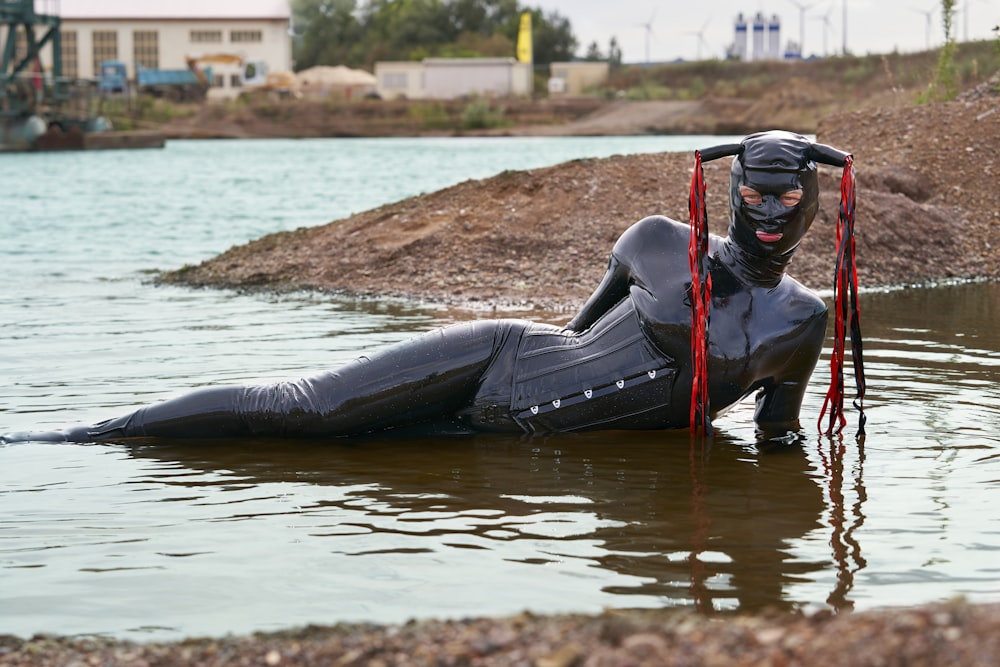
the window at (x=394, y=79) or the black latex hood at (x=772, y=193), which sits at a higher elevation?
the window at (x=394, y=79)

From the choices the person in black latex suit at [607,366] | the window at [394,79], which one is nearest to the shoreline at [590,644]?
the person in black latex suit at [607,366]

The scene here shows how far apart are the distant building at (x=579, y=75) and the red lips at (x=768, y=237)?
95.6 metres

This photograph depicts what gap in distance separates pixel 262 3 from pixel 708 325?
91.9m

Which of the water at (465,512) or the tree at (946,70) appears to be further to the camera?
the tree at (946,70)

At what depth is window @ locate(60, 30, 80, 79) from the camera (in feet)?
294

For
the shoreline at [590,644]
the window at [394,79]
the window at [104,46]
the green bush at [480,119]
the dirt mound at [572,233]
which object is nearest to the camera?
the shoreline at [590,644]

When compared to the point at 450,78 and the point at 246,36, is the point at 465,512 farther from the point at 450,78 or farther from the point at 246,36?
the point at 246,36

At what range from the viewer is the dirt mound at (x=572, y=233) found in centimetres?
1212

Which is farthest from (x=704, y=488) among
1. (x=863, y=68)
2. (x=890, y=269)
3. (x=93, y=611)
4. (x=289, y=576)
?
(x=863, y=68)

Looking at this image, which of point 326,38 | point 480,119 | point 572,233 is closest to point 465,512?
point 572,233

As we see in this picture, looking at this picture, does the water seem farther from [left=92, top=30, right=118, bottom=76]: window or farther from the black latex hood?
[left=92, top=30, right=118, bottom=76]: window

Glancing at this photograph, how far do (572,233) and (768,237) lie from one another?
746 centimetres

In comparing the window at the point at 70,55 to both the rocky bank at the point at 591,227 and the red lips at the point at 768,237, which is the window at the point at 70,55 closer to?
the rocky bank at the point at 591,227

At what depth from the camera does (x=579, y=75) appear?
103 meters
